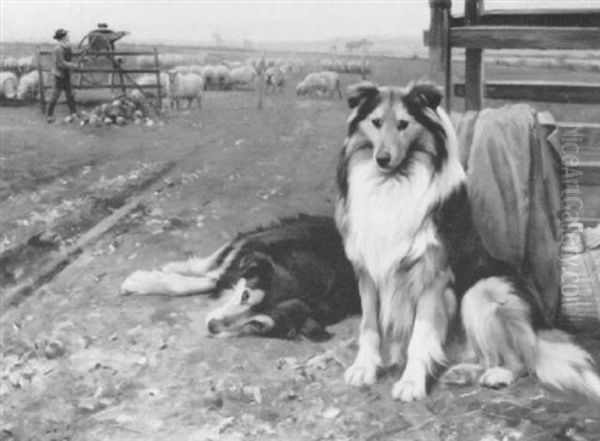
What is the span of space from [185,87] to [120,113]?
334mm

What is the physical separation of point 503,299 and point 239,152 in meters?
1.41

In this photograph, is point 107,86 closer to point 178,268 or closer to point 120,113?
point 120,113

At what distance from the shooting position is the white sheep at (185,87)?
4.48 meters

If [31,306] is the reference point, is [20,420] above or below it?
below

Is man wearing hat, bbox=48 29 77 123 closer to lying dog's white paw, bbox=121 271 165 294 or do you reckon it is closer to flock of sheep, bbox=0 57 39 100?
flock of sheep, bbox=0 57 39 100


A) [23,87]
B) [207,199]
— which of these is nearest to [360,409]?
[207,199]

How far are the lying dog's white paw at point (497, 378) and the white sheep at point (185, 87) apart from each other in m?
1.88

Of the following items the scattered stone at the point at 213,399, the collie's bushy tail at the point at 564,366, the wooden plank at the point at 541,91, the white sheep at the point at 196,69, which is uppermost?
the white sheep at the point at 196,69

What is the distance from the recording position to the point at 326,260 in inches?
151

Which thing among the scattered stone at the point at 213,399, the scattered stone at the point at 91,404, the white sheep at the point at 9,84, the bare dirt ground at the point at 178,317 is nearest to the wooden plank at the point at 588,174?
the bare dirt ground at the point at 178,317

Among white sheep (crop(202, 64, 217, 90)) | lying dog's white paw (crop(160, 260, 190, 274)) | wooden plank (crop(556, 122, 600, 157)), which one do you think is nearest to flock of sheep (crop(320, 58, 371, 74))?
white sheep (crop(202, 64, 217, 90))

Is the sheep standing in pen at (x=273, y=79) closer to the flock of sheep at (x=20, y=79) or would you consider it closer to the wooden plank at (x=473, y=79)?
the wooden plank at (x=473, y=79)

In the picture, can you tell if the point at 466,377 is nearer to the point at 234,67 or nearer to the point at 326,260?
the point at 326,260

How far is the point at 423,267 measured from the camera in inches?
143
